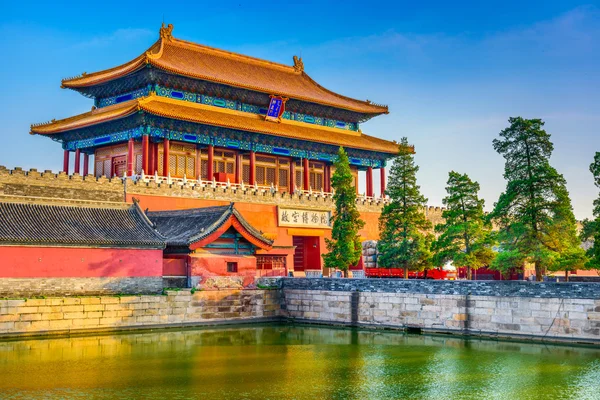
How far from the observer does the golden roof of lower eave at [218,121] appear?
1421 inches

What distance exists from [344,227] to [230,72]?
1579cm

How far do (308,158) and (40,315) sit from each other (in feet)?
77.6

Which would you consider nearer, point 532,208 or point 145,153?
point 532,208

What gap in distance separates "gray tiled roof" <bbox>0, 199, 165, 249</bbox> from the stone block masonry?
6152 millimetres

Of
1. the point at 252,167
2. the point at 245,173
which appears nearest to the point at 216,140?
the point at 252,167

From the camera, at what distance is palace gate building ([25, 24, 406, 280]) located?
36.2 metres

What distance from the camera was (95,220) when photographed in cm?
2623

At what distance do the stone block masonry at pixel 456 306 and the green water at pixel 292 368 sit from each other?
72 cm

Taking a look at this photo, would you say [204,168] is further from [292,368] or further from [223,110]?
[292,368]

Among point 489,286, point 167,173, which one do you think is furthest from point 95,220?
point 489,286

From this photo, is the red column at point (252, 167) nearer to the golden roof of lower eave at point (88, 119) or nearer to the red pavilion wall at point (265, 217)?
the red pavilion wall at point (265, 217)

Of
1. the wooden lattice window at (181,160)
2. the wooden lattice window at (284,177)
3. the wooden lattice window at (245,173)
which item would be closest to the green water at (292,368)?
the wooden lattice window at (181,160)

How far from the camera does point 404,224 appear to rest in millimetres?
30250

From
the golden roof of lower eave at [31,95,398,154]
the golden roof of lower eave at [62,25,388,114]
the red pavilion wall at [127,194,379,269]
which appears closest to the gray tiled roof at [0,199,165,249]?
the red pavilion wall at [127,194,379,269]
